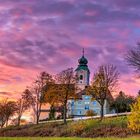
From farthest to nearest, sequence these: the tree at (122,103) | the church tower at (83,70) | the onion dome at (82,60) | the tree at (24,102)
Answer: the onion dome at (82,60)
the church tower at (83,70)
the tree at (122,103)
the tree at (24,102)

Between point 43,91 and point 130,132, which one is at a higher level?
point 43,91

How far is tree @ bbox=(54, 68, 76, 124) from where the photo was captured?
9556cm

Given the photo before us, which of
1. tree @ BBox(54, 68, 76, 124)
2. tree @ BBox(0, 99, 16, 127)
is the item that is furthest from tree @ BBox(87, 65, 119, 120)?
tree @ BBox(0, 99, 16, 127)

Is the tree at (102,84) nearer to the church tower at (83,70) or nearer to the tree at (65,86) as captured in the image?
the tree at (65,86)

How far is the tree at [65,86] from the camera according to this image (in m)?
95.6

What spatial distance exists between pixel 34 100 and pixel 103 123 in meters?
37.8

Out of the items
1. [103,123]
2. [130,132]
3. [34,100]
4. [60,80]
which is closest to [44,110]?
[34,100]

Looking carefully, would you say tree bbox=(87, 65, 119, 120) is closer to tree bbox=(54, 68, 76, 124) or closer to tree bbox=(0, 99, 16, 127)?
tree bbox=(54, 68, 76, 124)

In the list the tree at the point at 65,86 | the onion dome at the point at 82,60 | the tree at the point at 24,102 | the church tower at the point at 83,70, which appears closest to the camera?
the tree at the point at 65,86

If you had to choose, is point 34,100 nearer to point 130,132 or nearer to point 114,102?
point 114,102

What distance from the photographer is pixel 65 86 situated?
96.4 meters

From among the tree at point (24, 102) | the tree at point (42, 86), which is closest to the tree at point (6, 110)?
the tree at point (24, 102)

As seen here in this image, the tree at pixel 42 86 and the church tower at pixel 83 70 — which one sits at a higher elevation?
the church tower at pixel 83 70

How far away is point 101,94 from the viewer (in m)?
90.6
